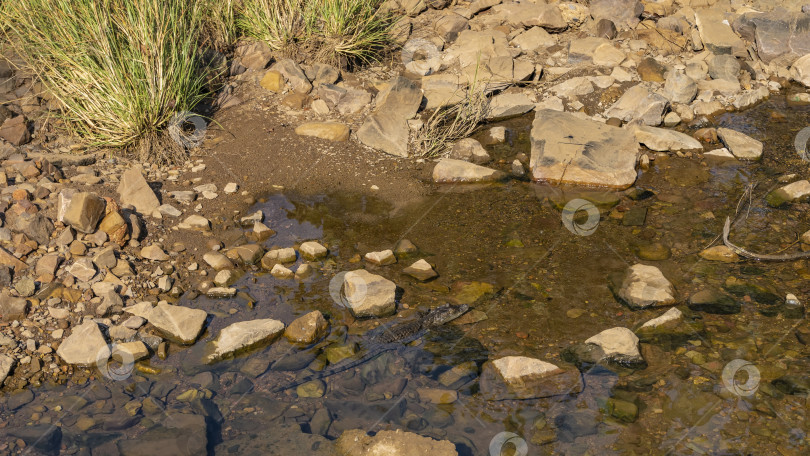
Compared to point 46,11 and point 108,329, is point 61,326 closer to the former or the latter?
point 108,329

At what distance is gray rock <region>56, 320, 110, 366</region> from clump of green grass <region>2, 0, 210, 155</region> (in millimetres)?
2007

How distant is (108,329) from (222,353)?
0.69 metres

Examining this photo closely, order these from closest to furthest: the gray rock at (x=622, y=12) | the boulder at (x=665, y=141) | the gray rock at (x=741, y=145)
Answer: the gray rock at (x=741, y=145)
the boulder at (x=665, y=141)
the gray rock at (x=622, y=12)

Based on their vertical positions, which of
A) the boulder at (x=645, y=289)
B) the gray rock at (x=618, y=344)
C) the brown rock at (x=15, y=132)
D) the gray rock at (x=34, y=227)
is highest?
the brown rock at (x=15, y=132)

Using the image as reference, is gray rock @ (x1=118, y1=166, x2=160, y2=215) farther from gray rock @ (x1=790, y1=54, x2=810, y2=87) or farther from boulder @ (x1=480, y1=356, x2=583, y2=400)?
gray rock @ (x1=790, y1=54, x2=810, y2=87)

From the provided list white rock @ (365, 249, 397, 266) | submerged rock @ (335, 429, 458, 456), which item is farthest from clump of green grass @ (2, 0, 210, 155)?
submerged rock @ (335, 429, 458, 456)

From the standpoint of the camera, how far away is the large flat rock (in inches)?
206

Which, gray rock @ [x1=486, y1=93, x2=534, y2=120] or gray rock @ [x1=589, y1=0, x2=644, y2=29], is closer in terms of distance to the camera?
gray rock @ [x1=486, y1=93, x2=534, y2=120]

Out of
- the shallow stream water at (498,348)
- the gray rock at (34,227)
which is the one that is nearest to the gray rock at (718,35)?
the shallow stream water at (498,348)

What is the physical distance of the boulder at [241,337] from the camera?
3553mm

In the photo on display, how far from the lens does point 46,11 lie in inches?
206

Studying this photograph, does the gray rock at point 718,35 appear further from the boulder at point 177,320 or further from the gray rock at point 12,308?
the gray rock at point 12,308

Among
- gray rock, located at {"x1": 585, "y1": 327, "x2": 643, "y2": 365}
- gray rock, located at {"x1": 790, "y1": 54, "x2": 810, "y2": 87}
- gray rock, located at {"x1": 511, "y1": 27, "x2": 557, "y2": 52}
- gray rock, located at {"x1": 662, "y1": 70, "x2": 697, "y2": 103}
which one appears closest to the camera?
gray rock, located at {"x1": 585, "y1": 327, "x2": 643, "y2": 365}

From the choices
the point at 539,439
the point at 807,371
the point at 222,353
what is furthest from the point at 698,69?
the point at 222,353
